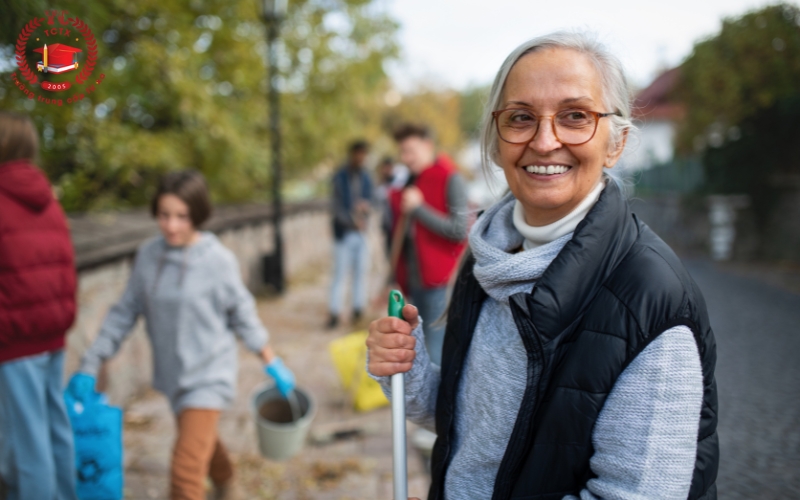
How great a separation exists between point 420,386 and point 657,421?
2.20 feet

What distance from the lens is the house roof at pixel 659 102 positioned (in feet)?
5.08

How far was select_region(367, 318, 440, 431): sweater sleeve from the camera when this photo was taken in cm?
157

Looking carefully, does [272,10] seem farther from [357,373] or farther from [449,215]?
[357,373]

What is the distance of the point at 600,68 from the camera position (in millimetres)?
1289

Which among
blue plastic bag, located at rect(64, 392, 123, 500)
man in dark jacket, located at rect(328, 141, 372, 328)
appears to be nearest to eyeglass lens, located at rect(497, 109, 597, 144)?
blue plastic bag, located at rect(64, 392, 123, 500)

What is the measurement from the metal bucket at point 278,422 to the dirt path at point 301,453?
362mm

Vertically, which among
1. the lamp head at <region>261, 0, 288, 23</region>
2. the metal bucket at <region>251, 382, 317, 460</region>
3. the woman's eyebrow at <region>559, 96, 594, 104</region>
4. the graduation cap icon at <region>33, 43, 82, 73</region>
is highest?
the lamp head at <region>261, 0, 288, 23</region>

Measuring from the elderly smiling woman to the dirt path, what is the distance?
6.73ft

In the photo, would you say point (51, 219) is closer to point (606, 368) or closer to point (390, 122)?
point (606, 368)

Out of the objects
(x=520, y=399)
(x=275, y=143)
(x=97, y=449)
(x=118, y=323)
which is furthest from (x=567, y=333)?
(x=275, y=143)

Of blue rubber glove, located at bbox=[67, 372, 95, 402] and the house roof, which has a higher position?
the house roof

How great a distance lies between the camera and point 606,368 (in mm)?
1115

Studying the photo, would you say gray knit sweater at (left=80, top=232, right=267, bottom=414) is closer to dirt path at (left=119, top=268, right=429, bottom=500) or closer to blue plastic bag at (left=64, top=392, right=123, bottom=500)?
blue plastic bag at (left=64, top=392, right=123, bottom=500)

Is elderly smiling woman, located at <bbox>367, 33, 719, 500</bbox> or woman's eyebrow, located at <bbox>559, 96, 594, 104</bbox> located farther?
woman's eyebrow, located at <bbox>559, 96, 594, 104</bbox>
